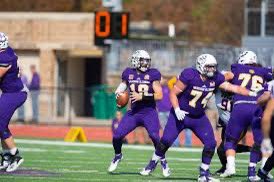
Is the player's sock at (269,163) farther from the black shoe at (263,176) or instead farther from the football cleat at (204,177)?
the football cleat at (204,177)

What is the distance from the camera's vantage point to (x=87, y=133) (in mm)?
28078

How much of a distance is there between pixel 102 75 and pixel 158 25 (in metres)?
9.75

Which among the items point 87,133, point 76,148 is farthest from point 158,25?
point 76,148

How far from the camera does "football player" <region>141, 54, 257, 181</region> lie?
561 inches

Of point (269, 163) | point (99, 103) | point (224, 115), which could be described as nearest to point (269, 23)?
point (99, 103)

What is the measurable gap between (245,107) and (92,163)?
3.55 metres

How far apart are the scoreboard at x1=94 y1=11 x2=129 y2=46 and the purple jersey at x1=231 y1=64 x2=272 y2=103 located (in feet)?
35.3

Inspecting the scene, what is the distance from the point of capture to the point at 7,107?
48.7 ft

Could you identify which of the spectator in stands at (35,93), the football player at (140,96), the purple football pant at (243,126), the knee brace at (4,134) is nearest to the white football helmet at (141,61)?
the football player at (140,96)

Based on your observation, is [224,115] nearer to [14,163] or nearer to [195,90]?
[195,90]

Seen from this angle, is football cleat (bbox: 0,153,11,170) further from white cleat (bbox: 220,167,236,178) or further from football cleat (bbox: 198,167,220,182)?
white cleat (bbox: 220,167,236,178)

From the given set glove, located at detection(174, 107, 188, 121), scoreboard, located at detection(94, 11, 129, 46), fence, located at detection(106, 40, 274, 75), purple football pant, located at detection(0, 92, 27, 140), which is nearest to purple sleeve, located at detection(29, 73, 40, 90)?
fence, located at detection(106, 40, 274, 75)

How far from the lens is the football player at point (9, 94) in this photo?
14.8 meters

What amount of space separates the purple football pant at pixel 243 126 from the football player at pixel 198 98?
24 cm
